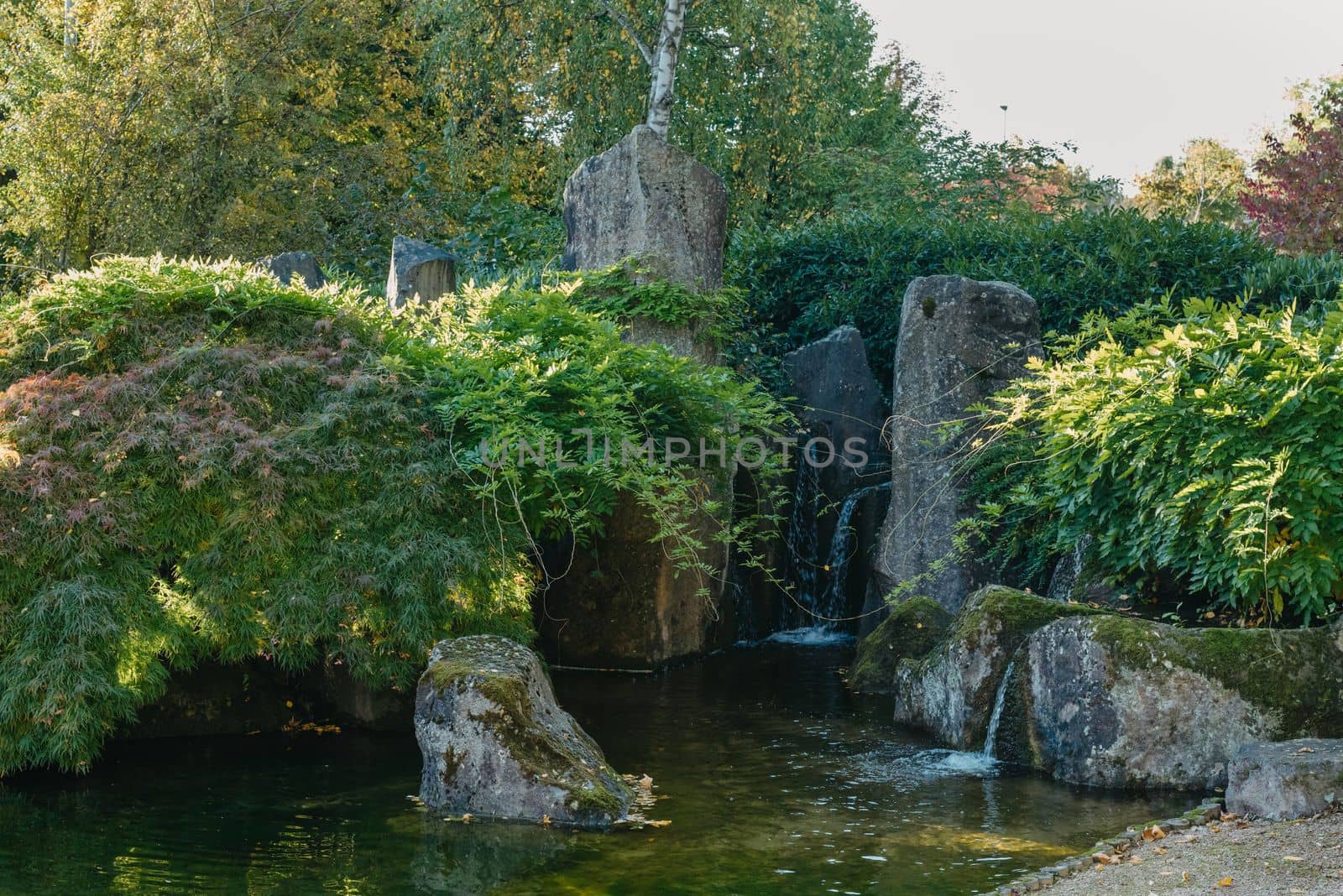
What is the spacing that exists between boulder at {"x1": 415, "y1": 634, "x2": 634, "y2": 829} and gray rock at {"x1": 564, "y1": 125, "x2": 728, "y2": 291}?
5255 millimetres

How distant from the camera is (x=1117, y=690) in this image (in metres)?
6.29

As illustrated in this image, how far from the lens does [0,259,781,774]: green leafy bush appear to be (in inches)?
255

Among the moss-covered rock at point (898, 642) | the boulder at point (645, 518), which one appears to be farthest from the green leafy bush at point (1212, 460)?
the boulder at point (645, 518)

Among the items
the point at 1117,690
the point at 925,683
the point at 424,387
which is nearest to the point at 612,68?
the point at 424,387

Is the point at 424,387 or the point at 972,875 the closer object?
the point at 972,875

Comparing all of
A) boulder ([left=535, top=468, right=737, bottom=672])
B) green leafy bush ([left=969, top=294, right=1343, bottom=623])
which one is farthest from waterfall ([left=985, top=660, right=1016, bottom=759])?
boulder ([left=535, top=468, right=737, bottom=672])

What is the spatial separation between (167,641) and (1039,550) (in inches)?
220

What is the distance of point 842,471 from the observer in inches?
442

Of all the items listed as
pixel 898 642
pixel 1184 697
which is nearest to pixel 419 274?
pixel 898 642

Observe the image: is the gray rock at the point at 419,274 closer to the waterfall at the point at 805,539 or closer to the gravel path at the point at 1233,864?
the waterfall at the point at 805,539

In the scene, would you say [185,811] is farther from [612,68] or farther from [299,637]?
[612,68]

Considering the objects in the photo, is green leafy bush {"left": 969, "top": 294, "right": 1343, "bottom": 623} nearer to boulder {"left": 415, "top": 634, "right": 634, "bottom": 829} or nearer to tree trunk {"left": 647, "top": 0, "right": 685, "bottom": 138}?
boulder {"left": 415, "top": 634, "right": 634, "bottom": 829}

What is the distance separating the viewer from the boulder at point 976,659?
7094mm

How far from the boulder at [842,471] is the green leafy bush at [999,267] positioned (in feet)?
5.42
